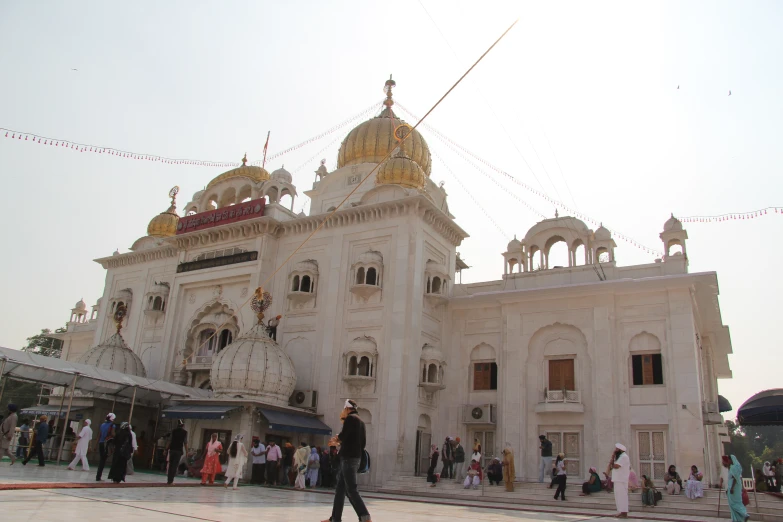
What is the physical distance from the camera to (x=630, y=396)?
62.3 feet

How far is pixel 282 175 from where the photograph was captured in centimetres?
2619

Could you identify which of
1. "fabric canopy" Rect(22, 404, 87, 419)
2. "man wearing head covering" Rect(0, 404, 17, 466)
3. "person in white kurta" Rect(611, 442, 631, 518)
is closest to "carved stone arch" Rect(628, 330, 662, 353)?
"person in white kurta" Rect(611, 442, 631, 518)

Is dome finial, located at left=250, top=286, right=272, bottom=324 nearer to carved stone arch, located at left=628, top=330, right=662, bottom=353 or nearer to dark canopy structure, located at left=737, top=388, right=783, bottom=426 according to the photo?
carved stone arch, located at left=628, top=330, right=662, bottom=353

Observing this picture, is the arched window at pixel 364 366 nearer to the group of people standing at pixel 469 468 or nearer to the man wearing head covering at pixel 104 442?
the group of people standing at pixel 469 468

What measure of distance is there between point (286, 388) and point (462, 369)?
6.14 meters

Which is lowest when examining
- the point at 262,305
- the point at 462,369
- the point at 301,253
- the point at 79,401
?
the point at 79,401

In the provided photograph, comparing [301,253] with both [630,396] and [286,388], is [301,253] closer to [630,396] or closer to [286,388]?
[286,388]

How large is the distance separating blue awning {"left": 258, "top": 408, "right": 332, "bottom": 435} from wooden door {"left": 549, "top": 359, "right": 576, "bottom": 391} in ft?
24.2

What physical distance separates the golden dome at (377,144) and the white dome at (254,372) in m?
9.53

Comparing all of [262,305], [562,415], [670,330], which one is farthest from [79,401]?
[670,330]

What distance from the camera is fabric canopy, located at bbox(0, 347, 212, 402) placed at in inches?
635

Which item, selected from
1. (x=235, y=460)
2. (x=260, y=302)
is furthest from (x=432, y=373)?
(x=235, y=460)

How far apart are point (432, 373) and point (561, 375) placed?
4172mm

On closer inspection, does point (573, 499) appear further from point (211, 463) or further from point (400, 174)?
point (400, 174)
